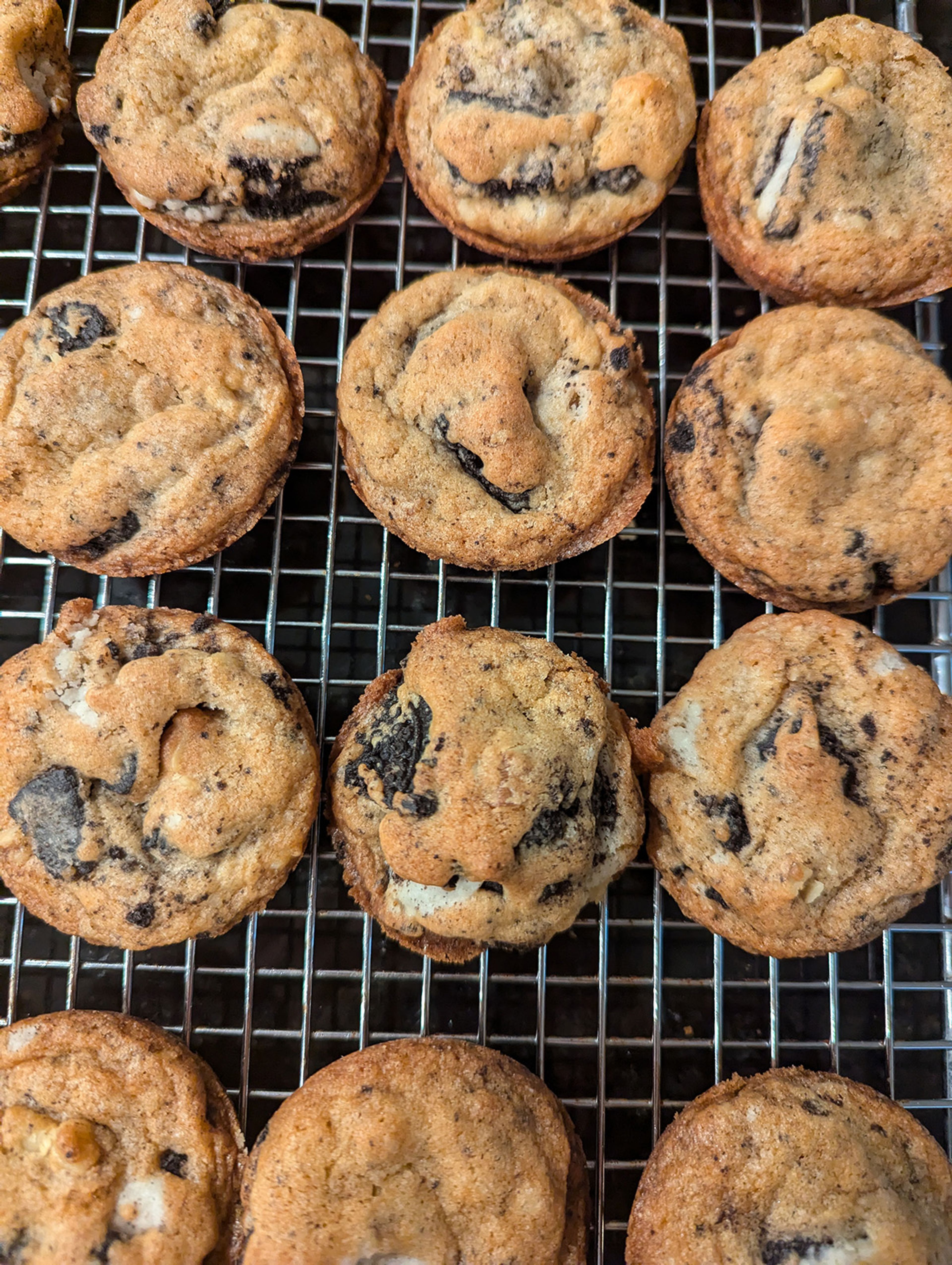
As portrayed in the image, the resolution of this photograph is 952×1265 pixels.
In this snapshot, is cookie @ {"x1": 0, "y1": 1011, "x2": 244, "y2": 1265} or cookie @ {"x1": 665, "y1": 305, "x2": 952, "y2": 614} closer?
cookie @ {"x1": 0, "y1": 1011, "x2": 244, "y2": 1265}

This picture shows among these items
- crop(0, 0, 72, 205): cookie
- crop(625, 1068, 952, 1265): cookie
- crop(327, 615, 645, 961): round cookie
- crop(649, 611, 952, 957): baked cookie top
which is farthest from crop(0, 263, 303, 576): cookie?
crop(625, 1068, 952, 1265): cookie

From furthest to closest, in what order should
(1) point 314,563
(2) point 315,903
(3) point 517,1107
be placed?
(1) point 314,563, (2) point 315,903, (3) point 517,1107

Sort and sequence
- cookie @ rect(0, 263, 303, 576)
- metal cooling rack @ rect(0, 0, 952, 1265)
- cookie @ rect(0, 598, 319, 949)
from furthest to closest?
metal cooling rack @ rect(0, 0, 952, 1265) < cookie @ rect(0, 263, 303, 576) < cookie @ rect(0, 598, 319, 949)

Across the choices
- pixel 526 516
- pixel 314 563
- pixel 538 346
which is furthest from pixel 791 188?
pixel 314 563

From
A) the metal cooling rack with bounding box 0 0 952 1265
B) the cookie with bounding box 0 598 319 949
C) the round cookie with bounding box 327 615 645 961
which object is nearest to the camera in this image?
the round cookie with bounding box 327 615 645 961

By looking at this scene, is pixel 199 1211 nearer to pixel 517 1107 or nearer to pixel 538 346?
pixel 517 1107

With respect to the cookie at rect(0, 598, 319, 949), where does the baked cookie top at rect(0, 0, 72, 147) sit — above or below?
above

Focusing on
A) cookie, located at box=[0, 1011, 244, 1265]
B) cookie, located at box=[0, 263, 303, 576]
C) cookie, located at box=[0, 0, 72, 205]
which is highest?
cookie, located at box=[0, 0, 72, 205]

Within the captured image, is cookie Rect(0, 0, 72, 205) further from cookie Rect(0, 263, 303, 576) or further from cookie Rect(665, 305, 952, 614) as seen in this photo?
cookie Rect(665, 305, 952, 614)
